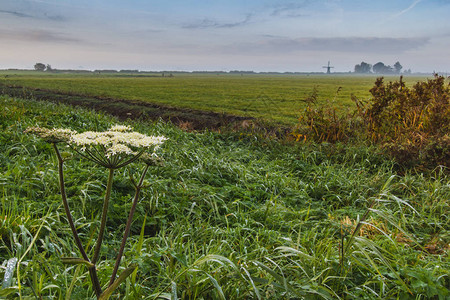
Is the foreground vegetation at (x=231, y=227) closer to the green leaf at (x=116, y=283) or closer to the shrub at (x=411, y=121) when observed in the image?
the green leaf at (x=116, y=283)

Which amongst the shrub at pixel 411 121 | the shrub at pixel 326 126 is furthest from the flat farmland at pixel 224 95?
the shrub at pixel 411 121

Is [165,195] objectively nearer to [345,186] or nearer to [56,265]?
[56,265]

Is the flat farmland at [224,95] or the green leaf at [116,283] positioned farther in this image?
the flat farmland at [224,95]

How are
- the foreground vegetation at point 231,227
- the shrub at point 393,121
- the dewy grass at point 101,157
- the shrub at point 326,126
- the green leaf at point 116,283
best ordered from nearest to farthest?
the green leaf at point 116,283
the dewy grass at point 101,157
the foreground vegetation at point 231,227
the shrub at point 393,121
the shrub at point 326,126

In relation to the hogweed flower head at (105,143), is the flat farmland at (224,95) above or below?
above

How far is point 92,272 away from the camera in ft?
5.68

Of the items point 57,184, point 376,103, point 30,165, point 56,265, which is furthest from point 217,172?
point 376,103

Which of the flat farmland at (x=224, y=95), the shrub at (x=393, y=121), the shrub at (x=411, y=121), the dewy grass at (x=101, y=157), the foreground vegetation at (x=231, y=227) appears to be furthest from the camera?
the flat farmland at (x=224, y=95)

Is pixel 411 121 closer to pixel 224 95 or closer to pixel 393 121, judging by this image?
pixel 393 121

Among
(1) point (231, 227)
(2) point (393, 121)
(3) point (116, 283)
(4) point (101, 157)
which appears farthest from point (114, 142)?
(2) point (393, 121)

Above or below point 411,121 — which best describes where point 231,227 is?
below

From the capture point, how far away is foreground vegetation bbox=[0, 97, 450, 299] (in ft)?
8.00

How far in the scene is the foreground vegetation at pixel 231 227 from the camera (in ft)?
8.00

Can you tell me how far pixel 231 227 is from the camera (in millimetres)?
4152
